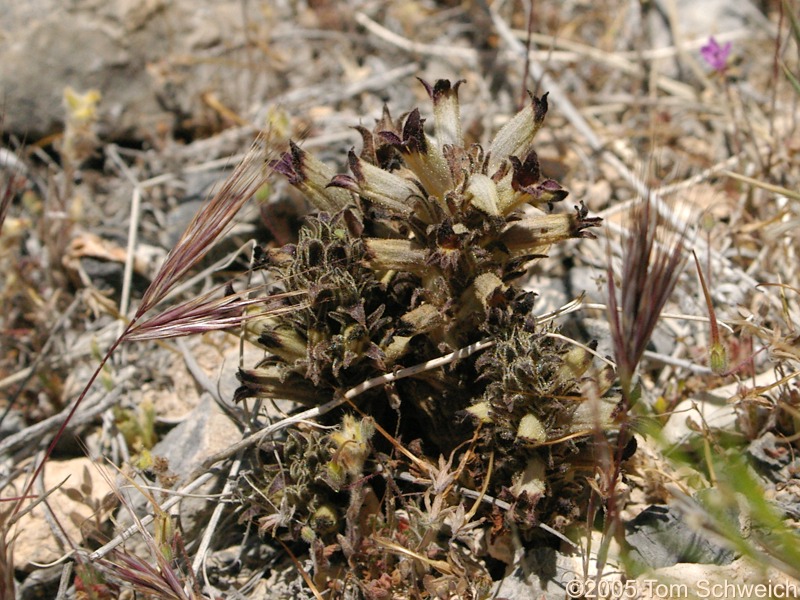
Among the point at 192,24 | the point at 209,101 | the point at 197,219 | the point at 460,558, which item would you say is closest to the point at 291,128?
the point at 209,101

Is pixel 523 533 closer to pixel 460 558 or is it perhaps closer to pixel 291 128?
pixel 460 558

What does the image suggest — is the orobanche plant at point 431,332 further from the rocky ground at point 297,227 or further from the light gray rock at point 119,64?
the light gray rock at point 119,64

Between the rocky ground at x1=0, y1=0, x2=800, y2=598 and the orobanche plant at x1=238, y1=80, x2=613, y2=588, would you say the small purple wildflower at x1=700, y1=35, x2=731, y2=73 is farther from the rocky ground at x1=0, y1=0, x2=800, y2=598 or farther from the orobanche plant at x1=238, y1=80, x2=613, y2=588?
the orobanche plant at x1=238, y1=80, x2=613, y2=588

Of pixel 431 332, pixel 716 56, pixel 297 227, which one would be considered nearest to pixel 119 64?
pixel 297 227

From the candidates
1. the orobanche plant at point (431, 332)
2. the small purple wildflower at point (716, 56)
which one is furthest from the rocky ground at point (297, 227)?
the orobanche plant at point (431, 332)

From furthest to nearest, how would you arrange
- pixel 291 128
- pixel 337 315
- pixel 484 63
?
pixel 484 63 < pixel 291 128 < pixel 337 315

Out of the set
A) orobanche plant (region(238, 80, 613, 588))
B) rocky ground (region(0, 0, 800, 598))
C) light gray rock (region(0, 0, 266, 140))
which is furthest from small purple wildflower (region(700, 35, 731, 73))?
light gray rock (region(0, 0, 266, 140))
